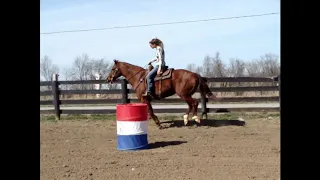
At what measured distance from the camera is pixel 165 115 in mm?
13711

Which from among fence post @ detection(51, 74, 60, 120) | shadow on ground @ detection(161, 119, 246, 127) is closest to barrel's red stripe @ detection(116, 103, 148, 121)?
shadow on ground @ detection(161, 119, 246, 127)

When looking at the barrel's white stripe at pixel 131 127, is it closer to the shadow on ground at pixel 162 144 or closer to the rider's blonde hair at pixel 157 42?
the shadow on ground at pixel 162 144

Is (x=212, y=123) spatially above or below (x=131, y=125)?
below

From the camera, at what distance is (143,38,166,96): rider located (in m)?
10.4

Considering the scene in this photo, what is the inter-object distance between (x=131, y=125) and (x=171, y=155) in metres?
0.98

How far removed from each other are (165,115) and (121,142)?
21.9 feet

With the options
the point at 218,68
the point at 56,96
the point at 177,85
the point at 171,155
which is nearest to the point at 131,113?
the point at 171,155

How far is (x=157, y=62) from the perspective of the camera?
1062 centimetres

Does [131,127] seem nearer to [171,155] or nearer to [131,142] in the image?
[131,142]

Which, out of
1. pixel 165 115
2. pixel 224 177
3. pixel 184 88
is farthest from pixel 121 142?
pixel 165 115

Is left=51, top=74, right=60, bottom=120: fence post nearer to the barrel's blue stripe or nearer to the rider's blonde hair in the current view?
the rider's blonde hair

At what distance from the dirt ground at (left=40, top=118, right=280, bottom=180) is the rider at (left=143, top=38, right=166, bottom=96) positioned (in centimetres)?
129
